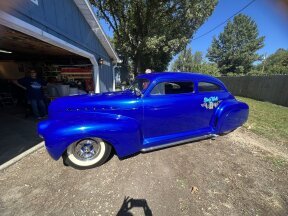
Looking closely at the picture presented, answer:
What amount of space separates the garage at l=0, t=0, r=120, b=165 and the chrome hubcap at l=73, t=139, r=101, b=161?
1662 millimetres

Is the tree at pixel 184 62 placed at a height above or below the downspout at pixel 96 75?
above

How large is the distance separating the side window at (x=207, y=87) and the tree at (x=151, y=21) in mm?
13084

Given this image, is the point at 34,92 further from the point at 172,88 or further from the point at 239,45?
the point at 239,45

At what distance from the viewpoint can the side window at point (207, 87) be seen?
13.6 ft

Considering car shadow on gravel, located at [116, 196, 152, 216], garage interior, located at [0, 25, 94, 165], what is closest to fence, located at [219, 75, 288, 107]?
garage interior, located at [0, 25, 94, 165]

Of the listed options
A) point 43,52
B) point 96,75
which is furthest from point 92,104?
point 43,52

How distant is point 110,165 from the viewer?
3.45m

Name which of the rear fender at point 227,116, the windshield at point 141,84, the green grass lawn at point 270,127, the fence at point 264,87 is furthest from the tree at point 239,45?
the windshield at point 141,84

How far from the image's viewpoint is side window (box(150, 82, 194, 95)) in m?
3.70

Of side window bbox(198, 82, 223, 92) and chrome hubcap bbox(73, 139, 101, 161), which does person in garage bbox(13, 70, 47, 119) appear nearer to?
chrome hubcap bbox(73, 139, 101, 161)

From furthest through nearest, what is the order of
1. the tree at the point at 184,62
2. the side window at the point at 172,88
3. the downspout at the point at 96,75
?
the tree at the point at 184,62 < the downspout at the point at 96,75 < the side window at the point at 172,88

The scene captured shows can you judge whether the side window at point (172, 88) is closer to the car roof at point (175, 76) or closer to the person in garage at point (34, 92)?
the car roof at point (175, 76)

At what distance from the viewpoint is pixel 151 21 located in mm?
17562

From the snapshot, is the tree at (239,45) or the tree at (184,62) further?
the tree at (184,62)
